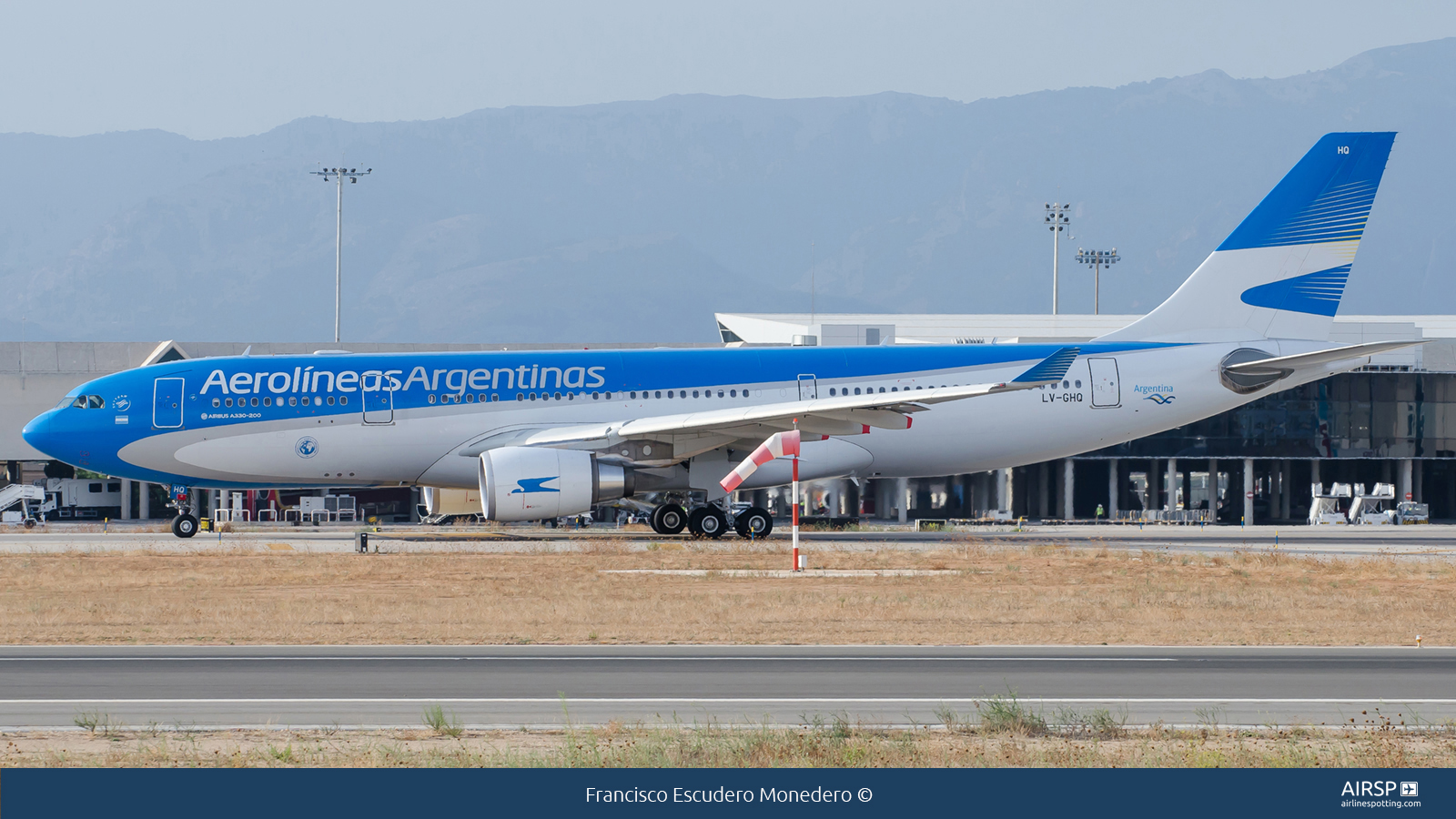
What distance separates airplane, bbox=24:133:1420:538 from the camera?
32.2 meters

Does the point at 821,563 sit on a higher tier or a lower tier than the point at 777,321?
lower

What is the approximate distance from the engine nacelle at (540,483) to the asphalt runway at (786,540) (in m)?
0.83

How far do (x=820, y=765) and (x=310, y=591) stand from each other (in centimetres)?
1505

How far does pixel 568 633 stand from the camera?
56.3 ft

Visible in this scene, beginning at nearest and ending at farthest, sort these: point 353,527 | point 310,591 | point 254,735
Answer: point 254,735 < point 310,591 < point 353,527

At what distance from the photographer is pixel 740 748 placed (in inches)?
372

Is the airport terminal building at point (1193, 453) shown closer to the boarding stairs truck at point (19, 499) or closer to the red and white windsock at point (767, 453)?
the boarding stairs truck at point (19, 499)

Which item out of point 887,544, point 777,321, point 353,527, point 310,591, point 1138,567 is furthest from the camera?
point 777,321

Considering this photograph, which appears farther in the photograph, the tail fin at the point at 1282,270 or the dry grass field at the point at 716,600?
the tail fin at the point at 1282,270

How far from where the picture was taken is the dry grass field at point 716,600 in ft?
56.4

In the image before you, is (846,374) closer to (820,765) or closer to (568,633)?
(568,633)

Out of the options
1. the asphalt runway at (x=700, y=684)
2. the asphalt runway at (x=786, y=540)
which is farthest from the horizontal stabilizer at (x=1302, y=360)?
the asphalt runway at (x=700, y=684)

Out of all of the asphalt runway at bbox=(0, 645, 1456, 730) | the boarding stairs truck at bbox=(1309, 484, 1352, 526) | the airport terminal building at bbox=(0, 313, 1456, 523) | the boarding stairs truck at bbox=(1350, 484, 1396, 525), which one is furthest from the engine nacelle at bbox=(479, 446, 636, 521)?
the boarding stairs truck at bbox=(1350, 484, 1396, 525)

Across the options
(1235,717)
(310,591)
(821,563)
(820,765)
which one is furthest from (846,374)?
(820,765)
